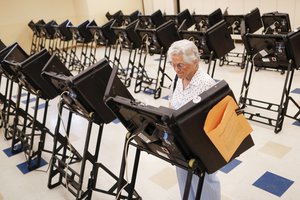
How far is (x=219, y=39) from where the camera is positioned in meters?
3.56

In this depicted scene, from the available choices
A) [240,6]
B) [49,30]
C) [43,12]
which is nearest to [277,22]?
[240,6]

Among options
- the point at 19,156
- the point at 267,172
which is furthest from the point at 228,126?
the point at 19,156

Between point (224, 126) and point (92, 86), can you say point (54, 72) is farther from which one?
point (224, 126)

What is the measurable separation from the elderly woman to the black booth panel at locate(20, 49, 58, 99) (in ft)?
4.51

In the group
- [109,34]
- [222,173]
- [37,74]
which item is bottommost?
[222,173]

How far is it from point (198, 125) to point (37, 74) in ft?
6.29

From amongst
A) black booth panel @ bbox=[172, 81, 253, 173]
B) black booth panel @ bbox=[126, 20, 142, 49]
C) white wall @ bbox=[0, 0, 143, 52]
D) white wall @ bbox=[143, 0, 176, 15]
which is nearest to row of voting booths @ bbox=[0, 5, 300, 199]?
black booth panel @ bbox=[172, 81, 253, 173]

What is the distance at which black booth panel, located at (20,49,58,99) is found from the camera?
255cm

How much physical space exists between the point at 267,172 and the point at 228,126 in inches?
61.8

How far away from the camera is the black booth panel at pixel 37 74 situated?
255cm

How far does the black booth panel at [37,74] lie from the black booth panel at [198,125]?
5.98ft

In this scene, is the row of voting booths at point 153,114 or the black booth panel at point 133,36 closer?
the row of voting booths at point 153,114

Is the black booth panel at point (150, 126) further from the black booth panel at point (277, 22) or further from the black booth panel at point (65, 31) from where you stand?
the black booth panel at point (65, 31)

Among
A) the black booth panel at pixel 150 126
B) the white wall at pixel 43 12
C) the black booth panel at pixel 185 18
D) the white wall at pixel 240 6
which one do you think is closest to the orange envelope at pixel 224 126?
the black booth panel at pixel 150 126
